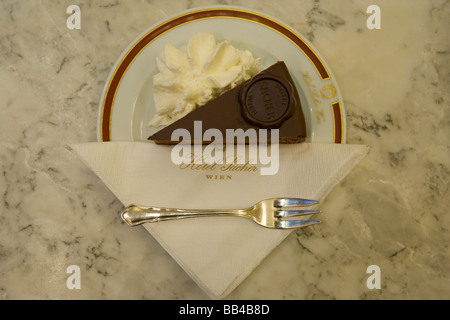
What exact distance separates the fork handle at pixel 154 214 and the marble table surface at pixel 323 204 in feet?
0.45

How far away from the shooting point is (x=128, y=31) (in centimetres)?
106

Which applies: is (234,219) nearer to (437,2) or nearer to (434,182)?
(434,182)

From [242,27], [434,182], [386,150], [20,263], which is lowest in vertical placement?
[20,263]

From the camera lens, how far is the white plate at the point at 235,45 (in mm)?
931

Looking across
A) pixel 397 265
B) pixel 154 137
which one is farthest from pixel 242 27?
pixel 397 265

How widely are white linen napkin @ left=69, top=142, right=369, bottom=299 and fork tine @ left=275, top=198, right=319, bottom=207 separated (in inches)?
0.6

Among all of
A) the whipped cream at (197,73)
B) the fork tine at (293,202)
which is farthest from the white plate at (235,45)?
the fork tine at (293,202)

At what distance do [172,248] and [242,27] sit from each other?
674 mm

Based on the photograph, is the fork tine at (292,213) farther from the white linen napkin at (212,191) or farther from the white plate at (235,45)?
the white plate at (235,45)

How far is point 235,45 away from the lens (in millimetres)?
969

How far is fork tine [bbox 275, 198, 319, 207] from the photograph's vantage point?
87cm

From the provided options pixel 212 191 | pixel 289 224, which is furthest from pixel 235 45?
pixel 289 224

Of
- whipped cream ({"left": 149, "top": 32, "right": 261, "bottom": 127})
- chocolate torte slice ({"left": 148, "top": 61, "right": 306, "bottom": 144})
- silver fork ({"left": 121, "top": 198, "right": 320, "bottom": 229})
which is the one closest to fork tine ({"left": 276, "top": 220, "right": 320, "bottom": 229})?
silver fork ({"left": 121, "top": 198, "right": 320, "bottom": 229})

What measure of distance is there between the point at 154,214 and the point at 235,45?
550 millimetres
